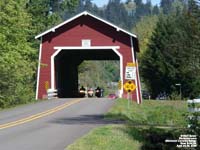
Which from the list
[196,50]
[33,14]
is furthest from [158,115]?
[33,14]

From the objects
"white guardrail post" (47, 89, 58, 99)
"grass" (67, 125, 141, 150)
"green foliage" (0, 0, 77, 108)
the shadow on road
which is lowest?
"grass" (67, 125, 141, 150)

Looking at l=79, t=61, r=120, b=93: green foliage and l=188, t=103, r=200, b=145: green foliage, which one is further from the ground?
l=79, t=61, r=120, b=93: green foliage

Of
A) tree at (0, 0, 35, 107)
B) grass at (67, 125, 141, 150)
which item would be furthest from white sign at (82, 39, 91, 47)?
grass at (67, 125, 141, 150)

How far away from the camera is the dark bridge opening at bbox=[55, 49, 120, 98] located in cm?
5269

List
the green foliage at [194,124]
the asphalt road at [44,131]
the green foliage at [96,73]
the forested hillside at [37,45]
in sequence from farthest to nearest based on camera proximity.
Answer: the green foliage at [96,73] → the forested hillside at [37,45] → the asphalt road at [44,131] → the green foliage at [194,124]

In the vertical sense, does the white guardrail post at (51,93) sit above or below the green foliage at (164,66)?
below

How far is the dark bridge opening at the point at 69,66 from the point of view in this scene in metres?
52.7

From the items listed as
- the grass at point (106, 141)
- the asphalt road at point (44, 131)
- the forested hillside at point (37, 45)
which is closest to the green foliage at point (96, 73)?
the forested hillside at point (37, 45)

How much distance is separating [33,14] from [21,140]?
1787 inches

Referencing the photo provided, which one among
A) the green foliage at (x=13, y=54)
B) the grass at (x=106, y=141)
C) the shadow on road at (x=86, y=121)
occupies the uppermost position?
the green foliage at (x=13, y=54)

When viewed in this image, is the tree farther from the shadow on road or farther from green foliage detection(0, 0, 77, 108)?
the shadow on road

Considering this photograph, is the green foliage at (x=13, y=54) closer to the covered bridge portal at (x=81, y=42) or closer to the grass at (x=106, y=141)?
the covered bridge portal at (x=81, y=42)

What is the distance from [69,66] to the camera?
6172 centimetres

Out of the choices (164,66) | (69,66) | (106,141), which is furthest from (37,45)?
(106,141)
